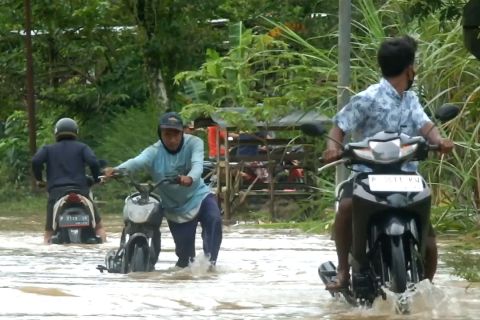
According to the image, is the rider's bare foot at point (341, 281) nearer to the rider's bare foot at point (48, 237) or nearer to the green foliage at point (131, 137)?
the rider's bare foot at point (48, 237)

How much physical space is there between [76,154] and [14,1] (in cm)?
1512

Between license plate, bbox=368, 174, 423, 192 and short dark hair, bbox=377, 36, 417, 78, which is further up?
short dark hair, bbox=377, 36, 417, 78

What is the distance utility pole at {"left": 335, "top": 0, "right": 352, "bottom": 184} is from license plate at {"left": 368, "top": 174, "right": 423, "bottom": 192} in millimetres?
7805

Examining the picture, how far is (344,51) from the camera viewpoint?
54.9ft

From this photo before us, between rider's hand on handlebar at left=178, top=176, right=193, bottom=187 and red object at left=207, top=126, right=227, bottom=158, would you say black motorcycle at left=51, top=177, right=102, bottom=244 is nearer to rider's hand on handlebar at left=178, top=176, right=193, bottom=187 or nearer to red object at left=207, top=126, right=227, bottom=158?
rider's hand on handlebar at left=178, top=176, right=193, bottom=187

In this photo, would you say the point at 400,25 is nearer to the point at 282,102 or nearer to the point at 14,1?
the point at 282,102

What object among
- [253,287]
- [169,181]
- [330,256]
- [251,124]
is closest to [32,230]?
[251,124]

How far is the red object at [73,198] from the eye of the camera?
17.1m

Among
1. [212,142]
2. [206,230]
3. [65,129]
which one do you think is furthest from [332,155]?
[212,142]

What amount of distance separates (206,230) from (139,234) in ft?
2.30

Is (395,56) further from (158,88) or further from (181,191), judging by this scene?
(158,88)

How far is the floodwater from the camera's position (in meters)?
9.15

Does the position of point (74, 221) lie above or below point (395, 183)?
below

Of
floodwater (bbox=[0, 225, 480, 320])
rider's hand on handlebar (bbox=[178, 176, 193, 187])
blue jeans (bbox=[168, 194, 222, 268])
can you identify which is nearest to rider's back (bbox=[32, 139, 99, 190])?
floodwater (bbox=[0, 225, 480, 320])
